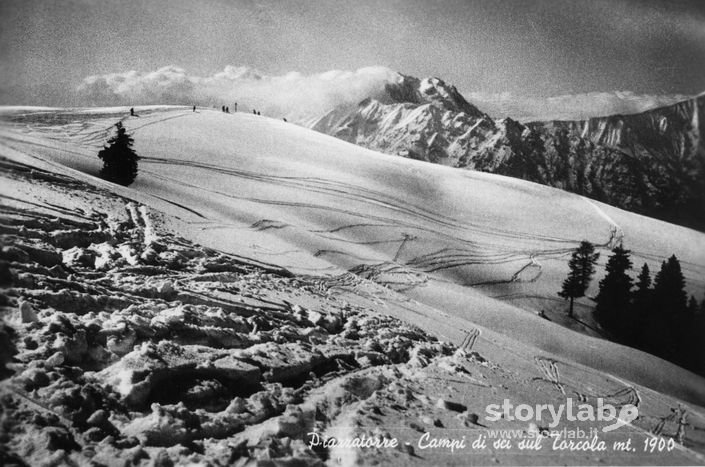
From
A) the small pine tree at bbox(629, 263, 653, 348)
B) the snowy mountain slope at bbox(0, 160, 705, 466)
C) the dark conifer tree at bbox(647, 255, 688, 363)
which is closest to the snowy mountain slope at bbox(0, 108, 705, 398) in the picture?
the dark conifer tree at bbox(647, 255, 688, 363)

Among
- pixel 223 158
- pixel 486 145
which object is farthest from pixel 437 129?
pixel 223 158

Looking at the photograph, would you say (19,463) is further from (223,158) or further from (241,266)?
(223,158)

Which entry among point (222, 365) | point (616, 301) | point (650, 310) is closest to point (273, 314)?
point (222, 365)

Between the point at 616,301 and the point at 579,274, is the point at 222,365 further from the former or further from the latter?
the point at 579,274

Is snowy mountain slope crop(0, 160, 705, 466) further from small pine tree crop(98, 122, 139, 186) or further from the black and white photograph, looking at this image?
small pine tree crop(98, 122, 139, 186)

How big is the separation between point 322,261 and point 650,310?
12.2 feet

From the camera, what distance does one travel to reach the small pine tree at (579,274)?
575cm

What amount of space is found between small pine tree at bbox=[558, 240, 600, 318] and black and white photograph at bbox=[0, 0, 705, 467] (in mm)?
31

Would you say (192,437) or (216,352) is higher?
(216,352)

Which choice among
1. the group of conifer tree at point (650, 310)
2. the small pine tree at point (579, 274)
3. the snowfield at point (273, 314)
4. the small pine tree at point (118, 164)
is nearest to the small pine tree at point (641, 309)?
the group of conifer tree at point (650, 310)

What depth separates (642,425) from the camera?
145 inches

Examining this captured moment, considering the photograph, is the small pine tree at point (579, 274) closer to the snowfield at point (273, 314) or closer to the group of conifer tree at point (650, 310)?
the group of conifer tree at point (650, 310)

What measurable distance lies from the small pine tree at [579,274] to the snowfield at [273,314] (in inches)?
5.9

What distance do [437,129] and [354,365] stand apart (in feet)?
407
